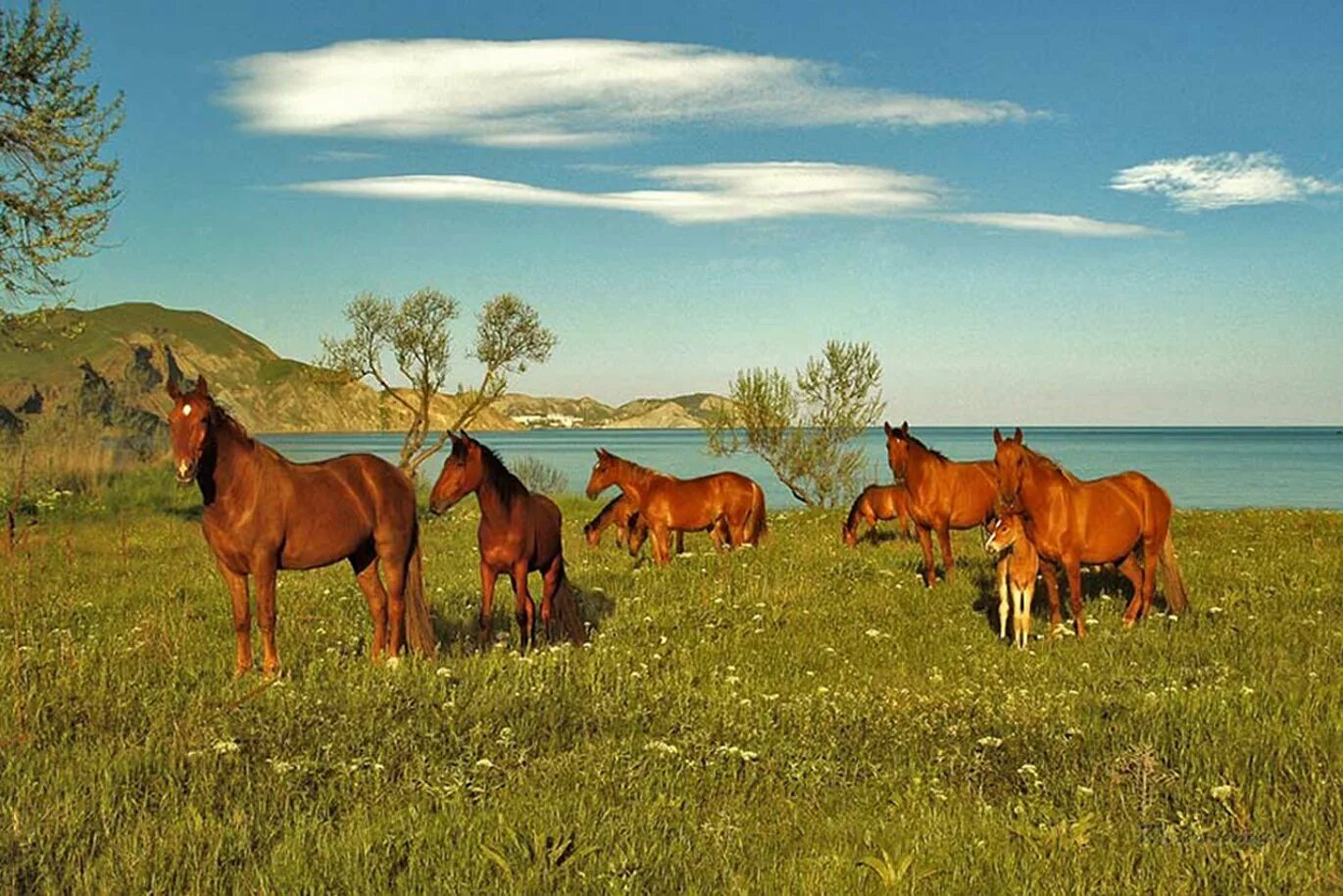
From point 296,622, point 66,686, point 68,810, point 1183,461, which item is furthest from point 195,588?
point 1183,461

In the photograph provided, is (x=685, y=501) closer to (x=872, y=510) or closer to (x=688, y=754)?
(x=872, y=510)

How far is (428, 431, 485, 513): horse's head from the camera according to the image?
37.7 ft

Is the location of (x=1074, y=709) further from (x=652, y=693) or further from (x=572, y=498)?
(x=572, y=498)

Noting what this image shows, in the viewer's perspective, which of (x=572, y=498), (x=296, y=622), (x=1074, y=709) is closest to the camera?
(x=1074, y=709)

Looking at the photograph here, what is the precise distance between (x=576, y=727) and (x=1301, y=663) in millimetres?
7668

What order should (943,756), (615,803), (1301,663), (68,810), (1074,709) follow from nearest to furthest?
(68,810) < (615,803) < (943,756) < (1074,709) < (1301,663)

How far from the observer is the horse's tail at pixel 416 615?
35.8 feet

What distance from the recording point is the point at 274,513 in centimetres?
970

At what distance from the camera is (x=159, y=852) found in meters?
5.48

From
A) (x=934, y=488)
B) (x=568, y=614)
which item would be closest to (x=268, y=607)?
(x=568, y=614)

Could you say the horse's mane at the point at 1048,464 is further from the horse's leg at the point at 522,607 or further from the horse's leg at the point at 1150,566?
the horse's leg at the point at 522,607

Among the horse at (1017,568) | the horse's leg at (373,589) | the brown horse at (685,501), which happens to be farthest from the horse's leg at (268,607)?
the brown horse at (685,501)

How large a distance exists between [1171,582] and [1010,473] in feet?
10.9

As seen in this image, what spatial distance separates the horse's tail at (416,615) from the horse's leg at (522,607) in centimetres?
117
